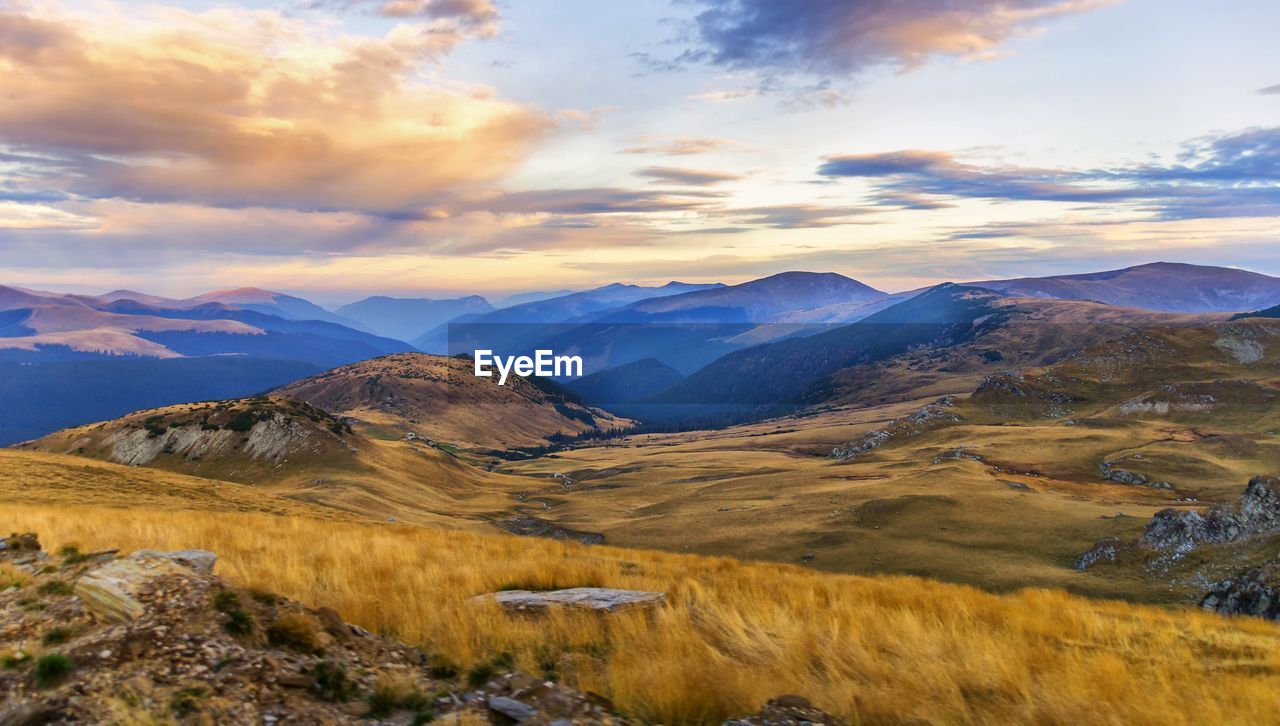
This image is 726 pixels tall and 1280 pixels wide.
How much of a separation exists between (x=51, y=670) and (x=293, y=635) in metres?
2.20

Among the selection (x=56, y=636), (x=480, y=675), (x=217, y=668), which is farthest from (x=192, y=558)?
(x=480, y=675)

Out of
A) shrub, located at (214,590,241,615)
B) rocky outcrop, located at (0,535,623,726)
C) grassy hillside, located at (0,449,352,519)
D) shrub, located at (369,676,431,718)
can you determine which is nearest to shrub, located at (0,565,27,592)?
→ rocky outcrop, located at (0,535,623,726)

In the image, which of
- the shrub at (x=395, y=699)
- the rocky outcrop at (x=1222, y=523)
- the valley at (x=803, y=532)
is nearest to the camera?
the shrub at (x=395, y=699)

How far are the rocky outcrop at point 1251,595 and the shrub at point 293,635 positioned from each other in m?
33.5

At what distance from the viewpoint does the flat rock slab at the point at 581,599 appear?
1096 cm

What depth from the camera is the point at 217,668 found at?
7.09 metres

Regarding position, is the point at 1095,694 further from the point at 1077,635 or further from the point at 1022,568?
the point at 1022,568

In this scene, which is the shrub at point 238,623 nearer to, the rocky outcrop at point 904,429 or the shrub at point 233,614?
the shrub at point 233,614

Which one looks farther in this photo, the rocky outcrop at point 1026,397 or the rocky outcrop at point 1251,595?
the rocky outcrop at point 1026,397

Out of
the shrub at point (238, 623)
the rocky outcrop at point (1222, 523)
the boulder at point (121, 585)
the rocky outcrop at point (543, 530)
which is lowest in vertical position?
the rocky outcrop at point (543, 530)

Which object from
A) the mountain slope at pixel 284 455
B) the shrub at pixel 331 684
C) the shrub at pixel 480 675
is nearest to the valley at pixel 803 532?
the shrub at pixel 480 675

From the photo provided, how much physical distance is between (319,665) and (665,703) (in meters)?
4.00

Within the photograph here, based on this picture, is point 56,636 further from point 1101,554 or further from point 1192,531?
point 1192,531

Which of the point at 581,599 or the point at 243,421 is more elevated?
the point at 581,599
